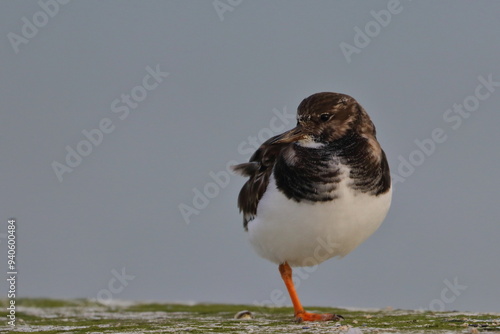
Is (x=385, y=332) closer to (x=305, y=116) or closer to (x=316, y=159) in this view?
(x=316, y=159)

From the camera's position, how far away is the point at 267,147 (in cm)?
794

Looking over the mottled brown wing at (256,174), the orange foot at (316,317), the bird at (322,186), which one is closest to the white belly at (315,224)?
the bird at (322,186)

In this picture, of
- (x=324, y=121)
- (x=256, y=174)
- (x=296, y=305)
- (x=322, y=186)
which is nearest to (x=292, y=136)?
(x=324, y=121)

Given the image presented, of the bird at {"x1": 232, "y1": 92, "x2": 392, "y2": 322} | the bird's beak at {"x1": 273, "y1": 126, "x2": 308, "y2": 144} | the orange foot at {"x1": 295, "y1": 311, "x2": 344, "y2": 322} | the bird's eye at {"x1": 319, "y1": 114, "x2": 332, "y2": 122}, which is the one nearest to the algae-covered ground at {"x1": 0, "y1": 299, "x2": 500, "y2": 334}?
the orange foot at {"x1": 295, "y1": 311, "x2": 344, "y2": 322}

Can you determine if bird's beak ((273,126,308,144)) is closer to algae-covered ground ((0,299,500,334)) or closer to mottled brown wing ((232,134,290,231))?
mottled brown wing ((232,134,290,231))

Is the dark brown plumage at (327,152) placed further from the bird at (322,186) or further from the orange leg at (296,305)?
the orange leg at (296,305)

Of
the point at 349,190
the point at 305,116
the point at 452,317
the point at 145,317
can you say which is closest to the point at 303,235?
the point at 349,190

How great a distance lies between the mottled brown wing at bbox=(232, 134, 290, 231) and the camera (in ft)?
25.1

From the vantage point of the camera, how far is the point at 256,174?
26.1ft

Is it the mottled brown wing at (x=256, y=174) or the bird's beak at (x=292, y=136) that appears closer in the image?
the bird's beak at (x=292, y=136)

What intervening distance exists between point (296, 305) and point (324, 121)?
2.02 m

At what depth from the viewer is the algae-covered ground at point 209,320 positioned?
6.56 meters

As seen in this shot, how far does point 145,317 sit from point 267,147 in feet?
8.31

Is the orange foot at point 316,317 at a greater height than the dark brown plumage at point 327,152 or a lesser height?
lesser
